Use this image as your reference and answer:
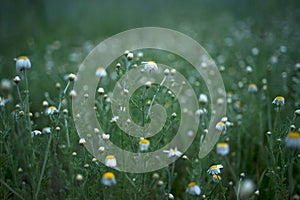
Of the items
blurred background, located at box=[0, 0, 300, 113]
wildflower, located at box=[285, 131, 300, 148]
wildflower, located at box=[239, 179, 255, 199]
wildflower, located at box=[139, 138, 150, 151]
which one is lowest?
wildflower, located at box=[239, 179, 255, 199]

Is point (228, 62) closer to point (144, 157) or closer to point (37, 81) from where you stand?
point (37, 81)

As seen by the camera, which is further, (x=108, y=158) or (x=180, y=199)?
(x=180, y=199)

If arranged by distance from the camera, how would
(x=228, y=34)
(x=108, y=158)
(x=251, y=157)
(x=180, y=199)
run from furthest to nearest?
(x=228, y=34) → (x=251, y=157) → (x=180, y=199) → (x=108, y=158)

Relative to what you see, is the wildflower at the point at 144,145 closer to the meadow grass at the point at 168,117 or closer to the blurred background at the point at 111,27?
the meadow grass at the point at 168,117

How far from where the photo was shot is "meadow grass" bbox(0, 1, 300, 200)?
1897mm

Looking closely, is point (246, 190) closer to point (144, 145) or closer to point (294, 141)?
point (294, 141)

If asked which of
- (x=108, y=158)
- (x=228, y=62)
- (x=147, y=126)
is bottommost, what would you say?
(x=108, y=158)

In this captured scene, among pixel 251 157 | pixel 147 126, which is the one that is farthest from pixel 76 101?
pixel 251 157

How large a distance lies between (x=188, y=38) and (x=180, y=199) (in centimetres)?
393

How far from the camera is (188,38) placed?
584 centimetres

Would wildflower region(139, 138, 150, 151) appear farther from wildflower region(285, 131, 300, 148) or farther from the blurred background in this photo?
the blurred background

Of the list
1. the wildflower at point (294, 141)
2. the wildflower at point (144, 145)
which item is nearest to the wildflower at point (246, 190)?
the wildflower at point (294, 141)

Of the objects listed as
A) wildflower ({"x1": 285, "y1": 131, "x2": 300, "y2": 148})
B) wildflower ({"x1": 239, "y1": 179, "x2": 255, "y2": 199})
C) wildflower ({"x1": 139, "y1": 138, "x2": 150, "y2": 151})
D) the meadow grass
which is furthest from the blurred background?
wildflower ({"x1": 285, "y1": 131, "x2": 300, "y2": 148})

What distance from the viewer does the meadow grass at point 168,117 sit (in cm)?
190
